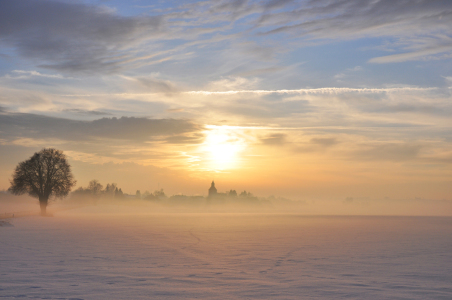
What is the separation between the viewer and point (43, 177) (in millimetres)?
70750

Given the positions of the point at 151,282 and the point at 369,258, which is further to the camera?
the point at 369,258

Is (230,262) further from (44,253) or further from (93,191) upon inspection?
(93,191)

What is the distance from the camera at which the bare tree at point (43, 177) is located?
2694 inches

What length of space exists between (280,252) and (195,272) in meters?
8.04

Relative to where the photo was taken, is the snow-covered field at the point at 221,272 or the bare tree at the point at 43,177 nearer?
the snow-covered field at the point at 221,272

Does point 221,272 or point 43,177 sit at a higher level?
point 43,177

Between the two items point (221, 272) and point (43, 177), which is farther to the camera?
point (43, 177)

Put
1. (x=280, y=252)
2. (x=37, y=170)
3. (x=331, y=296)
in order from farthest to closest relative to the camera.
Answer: (x=37, y=170) < (x=280, y=252) < (x=331, y=296)

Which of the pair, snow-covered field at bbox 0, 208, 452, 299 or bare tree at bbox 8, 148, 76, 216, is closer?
snow-covered field at bbox 0, 208, 452, 299

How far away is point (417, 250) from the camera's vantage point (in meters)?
23.6

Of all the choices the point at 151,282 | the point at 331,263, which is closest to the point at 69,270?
the point at 151,282

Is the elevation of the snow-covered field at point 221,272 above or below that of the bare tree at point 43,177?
below

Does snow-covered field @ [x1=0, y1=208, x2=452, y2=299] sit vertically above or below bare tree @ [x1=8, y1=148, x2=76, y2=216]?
below

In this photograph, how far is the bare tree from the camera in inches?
2694
